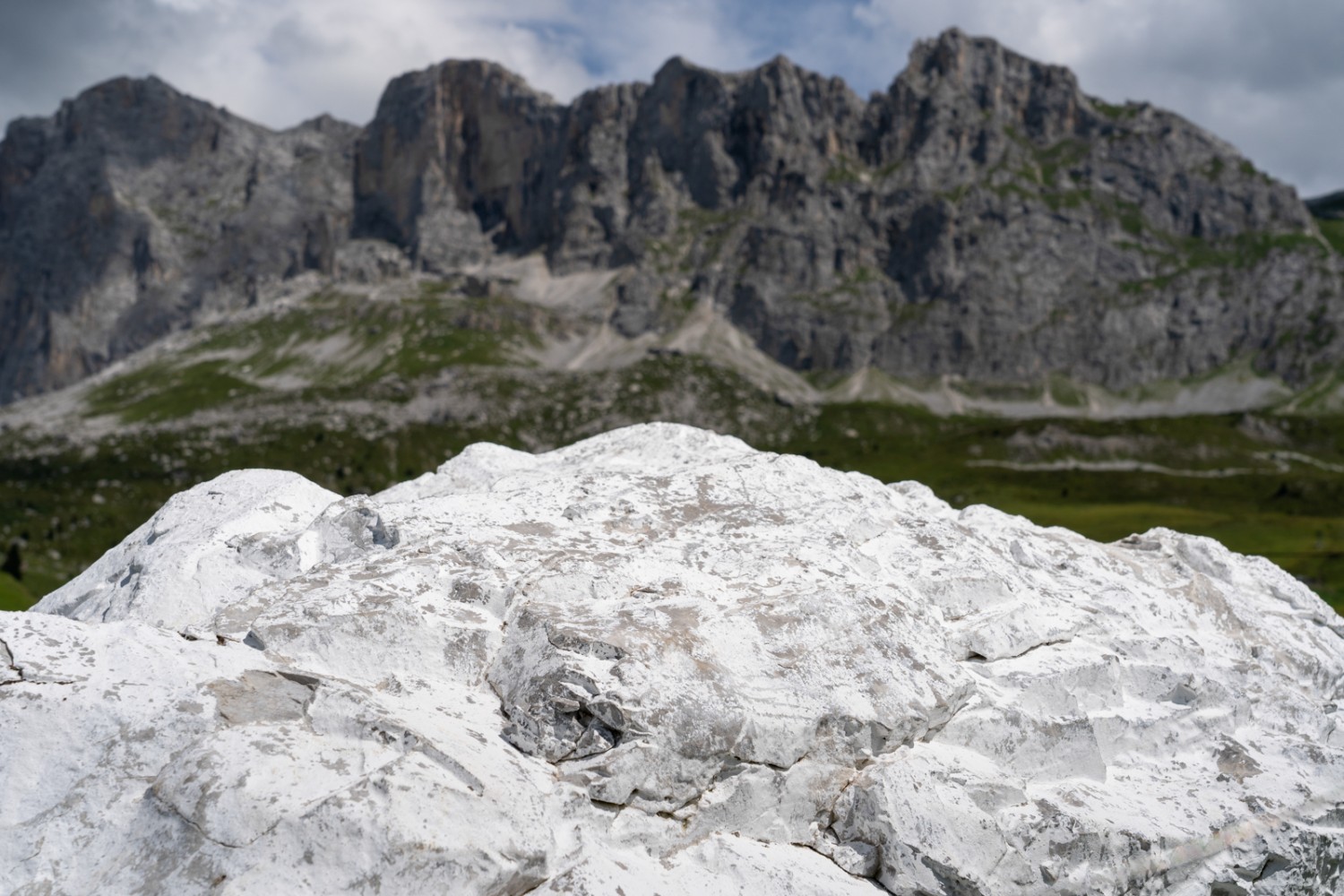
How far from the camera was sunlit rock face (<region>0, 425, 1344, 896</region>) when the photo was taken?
1184 centimetres

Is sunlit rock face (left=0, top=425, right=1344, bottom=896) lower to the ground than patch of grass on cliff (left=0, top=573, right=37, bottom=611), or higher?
higher

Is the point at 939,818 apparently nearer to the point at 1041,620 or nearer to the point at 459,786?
the point at 1041,620

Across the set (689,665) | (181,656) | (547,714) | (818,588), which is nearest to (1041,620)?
(818,588)

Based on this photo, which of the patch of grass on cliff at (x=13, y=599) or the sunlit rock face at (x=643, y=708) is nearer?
the sunlit rock face at (x=643, y=708)

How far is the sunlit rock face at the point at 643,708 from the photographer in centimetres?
1184

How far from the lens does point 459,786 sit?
484 inches

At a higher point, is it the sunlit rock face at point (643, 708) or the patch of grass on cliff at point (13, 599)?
the sunlit rock face at point (643, 708)

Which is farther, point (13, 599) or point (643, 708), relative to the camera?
point (13, 599)

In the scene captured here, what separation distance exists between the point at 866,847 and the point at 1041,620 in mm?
6601

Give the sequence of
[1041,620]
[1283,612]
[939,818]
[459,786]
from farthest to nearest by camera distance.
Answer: [1283,612] → [1041,620] → [939,818] → [459,786]

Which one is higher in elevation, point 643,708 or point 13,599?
point 643,708

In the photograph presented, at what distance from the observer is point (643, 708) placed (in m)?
13.9

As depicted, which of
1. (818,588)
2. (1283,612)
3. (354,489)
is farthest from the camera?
(354,489)

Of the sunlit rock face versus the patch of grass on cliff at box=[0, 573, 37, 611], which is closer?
the sunlit rock face
